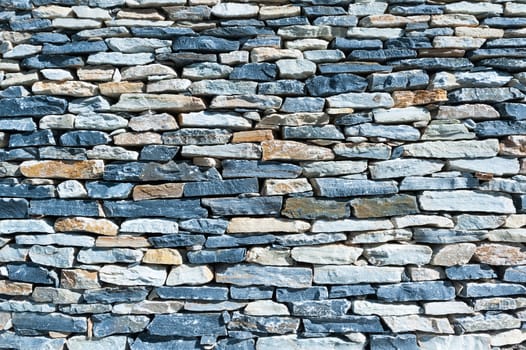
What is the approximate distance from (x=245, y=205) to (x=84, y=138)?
0.76 m

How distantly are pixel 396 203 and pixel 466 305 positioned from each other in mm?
580

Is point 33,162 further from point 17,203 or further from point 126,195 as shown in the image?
point 126,195

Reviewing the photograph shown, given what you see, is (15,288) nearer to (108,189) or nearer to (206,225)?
(108,189)

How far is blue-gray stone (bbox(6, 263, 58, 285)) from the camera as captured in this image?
1942mm

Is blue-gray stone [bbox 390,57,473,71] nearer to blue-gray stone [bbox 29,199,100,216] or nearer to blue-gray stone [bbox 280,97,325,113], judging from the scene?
blue-gray stone [bbox 280,97,325,113]

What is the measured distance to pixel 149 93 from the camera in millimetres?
1895

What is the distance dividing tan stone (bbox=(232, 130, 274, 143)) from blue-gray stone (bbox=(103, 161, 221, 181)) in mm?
184

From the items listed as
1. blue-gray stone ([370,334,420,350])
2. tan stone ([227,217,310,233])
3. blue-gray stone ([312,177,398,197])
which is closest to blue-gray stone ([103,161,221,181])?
tan stone ([227,217,310,233])

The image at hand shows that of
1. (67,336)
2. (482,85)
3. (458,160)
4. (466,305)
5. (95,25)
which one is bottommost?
(67,336)

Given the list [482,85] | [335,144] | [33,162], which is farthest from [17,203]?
[482,85]

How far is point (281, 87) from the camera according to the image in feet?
6.17

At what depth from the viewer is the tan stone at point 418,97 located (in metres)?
1.88

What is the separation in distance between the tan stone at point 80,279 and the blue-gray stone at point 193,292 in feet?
0.97

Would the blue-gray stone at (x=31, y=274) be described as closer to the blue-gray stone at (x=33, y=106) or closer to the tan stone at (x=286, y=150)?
the blue-gray stone at (x=33, y=106)
